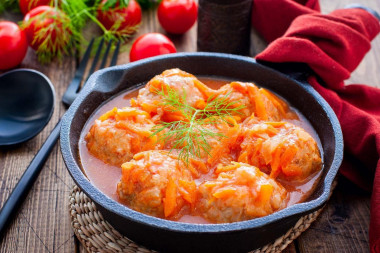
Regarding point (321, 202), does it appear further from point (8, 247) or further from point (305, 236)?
point (8, 247)

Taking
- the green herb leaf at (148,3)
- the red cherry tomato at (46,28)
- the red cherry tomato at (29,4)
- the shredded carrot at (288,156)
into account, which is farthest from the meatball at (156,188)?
the green herb leaf at (148,3)

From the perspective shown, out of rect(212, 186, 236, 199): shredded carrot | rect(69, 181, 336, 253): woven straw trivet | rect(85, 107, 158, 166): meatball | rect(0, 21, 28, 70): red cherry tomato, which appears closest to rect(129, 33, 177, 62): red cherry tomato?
rect(0, 21, 28, 70): red cherry tomato

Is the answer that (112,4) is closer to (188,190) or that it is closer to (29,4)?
(29,4)

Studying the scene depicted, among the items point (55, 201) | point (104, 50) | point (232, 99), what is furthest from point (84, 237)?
point (104, 50)

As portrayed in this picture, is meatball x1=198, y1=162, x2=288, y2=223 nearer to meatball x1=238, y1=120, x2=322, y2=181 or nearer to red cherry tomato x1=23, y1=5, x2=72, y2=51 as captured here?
meatball x1=238, y1=120, x2=322, y2=181

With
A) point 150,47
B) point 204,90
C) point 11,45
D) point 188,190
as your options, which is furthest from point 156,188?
point 11,45

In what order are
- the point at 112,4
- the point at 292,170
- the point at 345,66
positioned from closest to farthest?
the point at 292,170, the point at 345,66, the point at 112,4
